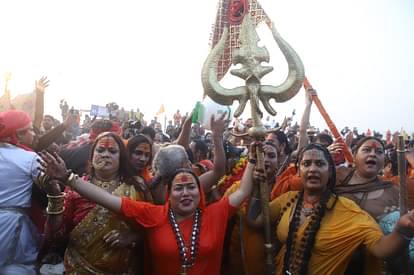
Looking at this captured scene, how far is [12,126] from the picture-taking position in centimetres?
297

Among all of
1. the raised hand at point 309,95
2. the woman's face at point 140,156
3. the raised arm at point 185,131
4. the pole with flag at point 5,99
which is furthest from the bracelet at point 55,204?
the pole with flag at point 5,99

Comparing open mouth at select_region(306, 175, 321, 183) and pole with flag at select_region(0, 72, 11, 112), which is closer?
open mouth at select_region(306, 175, 321, 183)

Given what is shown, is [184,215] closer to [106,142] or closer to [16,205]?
[106,142]

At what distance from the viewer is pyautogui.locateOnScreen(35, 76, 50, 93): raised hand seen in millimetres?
4238

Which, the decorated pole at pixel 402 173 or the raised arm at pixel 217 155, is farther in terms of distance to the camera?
the raised arm at pixel 217 155

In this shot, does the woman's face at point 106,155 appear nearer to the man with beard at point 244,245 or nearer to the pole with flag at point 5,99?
the man with beard at point 244,245

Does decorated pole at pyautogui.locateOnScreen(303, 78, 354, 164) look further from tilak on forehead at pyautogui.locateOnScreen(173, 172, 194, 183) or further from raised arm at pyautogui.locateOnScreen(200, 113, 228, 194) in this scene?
tilak on forehead at pyautogui.locateOnScreen(173, 172, 194, 183)

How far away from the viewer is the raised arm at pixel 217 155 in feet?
9.42

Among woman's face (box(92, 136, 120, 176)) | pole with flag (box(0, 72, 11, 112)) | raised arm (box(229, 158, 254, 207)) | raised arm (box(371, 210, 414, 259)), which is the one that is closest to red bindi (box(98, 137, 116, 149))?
woman's face (box(92, 136, 120, 176))

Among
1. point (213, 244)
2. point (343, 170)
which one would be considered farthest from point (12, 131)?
point (343, 170)

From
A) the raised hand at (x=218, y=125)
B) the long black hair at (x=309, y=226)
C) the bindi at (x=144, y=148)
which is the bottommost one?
the long black hair at (x=309, y=226)

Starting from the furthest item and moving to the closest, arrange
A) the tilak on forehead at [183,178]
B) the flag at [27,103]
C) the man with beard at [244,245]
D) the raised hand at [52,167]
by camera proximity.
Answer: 1. the flag at [27,103]
2. the man with beard at [244,245]
3. the tilak on forehead at [183,178]
4. the raised hand at [52,167]

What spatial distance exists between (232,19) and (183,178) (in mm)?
2701

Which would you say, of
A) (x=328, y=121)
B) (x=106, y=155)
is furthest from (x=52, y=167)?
(x=328, y=121)
